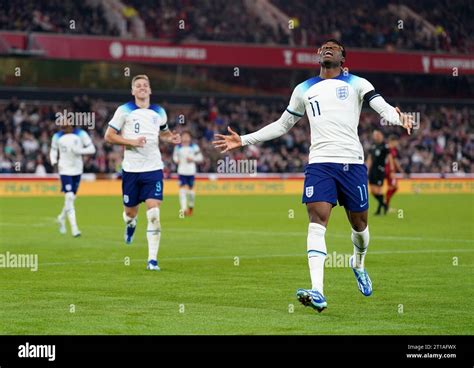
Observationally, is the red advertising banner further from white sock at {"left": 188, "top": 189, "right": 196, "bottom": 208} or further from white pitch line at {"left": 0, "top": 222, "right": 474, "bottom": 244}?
white pitch line at {"left": 0, "top": 222, "right": 474, "bottom": 244}

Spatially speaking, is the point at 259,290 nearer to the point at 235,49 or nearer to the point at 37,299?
the point at 37,299

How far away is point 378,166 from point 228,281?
691 inches

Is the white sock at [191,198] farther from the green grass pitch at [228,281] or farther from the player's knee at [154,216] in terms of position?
the player's knee at [154,216]

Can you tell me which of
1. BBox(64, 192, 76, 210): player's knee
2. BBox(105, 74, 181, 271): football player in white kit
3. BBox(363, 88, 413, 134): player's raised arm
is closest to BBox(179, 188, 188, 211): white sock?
BBox(64, 192, 76, 210): player's knee

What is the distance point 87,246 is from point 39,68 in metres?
29.9

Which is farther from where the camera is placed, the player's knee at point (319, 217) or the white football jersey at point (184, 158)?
the white football jersey at point (184, 158)

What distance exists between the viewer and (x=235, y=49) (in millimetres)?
51594

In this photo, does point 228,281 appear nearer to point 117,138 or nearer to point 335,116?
point 117,138

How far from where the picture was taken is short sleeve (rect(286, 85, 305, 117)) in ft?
37.6

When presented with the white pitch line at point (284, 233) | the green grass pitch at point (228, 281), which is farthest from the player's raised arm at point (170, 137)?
the white pitch line at point (284, 233)

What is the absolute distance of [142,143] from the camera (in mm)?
15688

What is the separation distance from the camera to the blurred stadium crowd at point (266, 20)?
47656mm

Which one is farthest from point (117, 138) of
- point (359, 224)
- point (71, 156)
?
point (71, 156)

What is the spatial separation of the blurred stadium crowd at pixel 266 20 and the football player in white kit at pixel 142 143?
101ft
